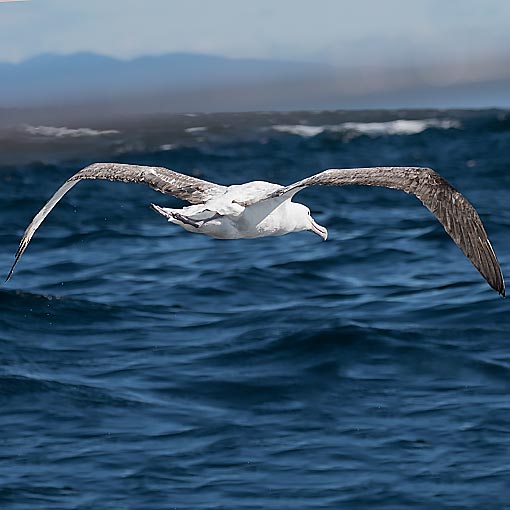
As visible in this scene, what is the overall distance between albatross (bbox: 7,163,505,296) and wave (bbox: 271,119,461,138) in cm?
2647

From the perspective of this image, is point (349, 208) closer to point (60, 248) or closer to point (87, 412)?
point (60, 248)

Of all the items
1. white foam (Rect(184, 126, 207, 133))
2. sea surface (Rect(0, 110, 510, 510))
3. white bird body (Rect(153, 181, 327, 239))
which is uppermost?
white foam (Rect(184, 126, 207, 133))

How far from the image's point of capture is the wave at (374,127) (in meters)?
36.4

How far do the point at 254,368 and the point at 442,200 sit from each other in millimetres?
7162

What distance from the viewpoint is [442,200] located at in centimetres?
838

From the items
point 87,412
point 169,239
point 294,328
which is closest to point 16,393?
point 87,412

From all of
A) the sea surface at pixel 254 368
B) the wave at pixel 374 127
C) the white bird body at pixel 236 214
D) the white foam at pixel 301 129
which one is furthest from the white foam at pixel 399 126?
the white bird body at pixel 236 214

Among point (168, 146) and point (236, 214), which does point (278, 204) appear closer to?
point (236, 214)

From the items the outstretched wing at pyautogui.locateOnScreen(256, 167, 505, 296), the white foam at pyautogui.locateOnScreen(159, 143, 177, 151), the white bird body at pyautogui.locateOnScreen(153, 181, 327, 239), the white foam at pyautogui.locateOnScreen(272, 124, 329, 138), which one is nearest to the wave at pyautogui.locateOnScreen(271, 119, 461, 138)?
the white foam at pyautogui.locateOnScreen(272, 124, 329, 138)

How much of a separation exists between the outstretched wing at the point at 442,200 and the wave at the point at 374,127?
92.0ft

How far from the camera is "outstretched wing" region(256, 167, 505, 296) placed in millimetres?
8156

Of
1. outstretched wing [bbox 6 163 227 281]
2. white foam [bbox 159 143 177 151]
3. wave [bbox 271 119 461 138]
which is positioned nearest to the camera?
outstretched wing [bbox 6 163 227 281]

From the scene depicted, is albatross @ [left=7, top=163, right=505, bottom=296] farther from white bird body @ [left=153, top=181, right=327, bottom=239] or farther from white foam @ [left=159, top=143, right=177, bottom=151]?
white foam @ [left=159, top=143, right=177, bottom=151]

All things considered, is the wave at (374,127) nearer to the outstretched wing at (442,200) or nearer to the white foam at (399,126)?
the white foam at (399,126)
